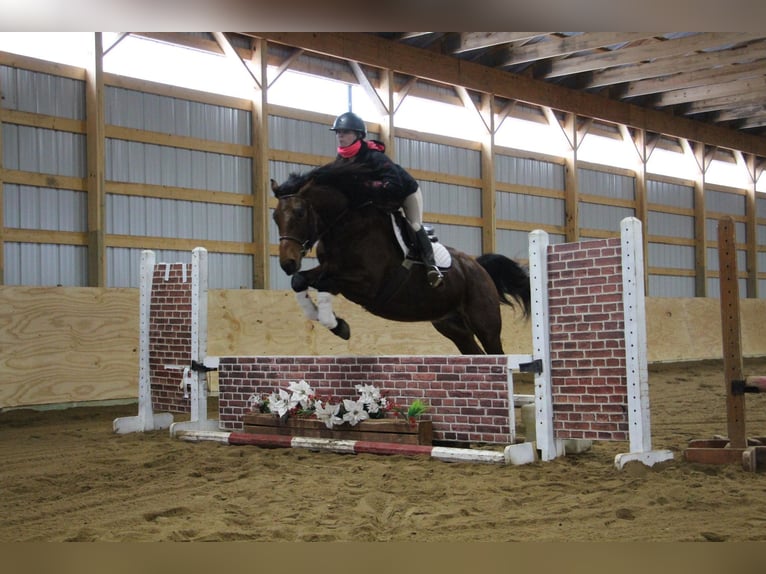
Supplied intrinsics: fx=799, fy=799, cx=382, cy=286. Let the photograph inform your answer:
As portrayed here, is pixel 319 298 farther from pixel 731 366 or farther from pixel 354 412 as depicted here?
pixel 731 366

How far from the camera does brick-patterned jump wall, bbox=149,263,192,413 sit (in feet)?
16.0

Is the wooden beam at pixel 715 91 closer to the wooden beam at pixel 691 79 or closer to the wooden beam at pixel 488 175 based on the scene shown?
the wooden beam at pixel 691 79

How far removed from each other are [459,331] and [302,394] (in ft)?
3.86

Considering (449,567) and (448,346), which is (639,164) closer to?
(448,346)

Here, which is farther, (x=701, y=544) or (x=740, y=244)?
(x=740, y=244)

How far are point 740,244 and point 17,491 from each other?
13594 mm

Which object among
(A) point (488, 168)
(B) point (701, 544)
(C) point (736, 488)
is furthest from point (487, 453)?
(A) point (488, 168)

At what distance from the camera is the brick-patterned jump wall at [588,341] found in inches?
135

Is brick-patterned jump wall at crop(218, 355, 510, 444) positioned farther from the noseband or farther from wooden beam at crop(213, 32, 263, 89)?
wooden beam at crop(213, 32, 263, 89)

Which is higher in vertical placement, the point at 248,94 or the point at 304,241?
the point at 248,94

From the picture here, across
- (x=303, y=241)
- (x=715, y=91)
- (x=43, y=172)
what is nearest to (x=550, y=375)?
(x=303, y=241)

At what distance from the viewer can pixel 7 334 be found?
577 cm

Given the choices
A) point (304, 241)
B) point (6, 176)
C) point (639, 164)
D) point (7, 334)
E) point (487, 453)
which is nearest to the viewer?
point (487, 453)

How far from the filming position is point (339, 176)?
4.10 meters
